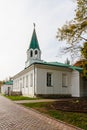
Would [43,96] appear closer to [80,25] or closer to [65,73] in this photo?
[65,73]

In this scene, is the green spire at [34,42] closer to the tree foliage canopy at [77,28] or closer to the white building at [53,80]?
the white building at [53,80]

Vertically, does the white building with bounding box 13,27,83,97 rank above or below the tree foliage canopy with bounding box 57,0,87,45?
below

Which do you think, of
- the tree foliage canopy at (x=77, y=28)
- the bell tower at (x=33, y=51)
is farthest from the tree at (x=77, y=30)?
the bell tower at (x=33, y=51)

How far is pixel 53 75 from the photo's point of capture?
81.5ft

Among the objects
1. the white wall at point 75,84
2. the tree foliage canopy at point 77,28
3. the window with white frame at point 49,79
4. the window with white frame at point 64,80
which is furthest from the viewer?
the window with white frame at point 64,80

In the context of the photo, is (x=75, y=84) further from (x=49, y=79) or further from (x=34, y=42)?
(x=34, y=42)

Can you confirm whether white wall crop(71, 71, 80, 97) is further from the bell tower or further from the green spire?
the green spire

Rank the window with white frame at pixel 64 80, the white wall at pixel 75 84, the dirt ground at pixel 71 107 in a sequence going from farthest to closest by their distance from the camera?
the window with white frame at pixel 64 80 < the white wall at pixel 75 84 < the dirt ground at pixel 71 107

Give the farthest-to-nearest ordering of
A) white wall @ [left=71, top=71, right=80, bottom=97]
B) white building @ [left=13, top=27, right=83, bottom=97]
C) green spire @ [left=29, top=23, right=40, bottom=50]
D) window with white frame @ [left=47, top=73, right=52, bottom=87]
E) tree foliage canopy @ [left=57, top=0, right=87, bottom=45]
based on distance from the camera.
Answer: green spire @ [left=29, top=23, right=40, bottom=50], white wall @ [left=71, top=71, right=80, bottom=97], window with white frame @ [left=47, top=73, right=52, bottom=87], white building @ [left=13, top=27, right=83, bottom=97], tree foliage canopy @ [left=57, top=0, right=87, bottom=45]

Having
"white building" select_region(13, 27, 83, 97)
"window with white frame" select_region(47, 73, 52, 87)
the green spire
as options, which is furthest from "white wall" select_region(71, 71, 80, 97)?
the green spire

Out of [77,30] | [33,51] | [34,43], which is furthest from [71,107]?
[34,43]

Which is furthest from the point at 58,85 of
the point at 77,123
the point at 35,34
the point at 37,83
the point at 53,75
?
the point at 35,34

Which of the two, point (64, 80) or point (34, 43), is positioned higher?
point (34, 43)

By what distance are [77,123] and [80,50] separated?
11.4 metres
